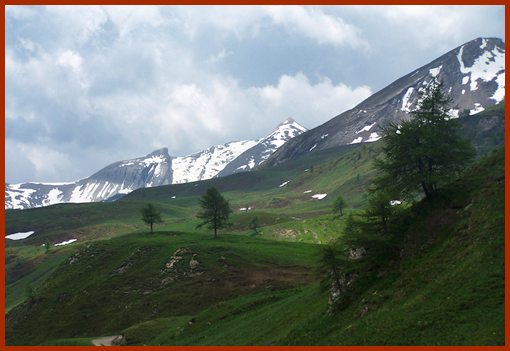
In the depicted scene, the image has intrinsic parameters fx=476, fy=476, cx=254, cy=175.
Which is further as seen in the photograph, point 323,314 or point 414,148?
point 414,148

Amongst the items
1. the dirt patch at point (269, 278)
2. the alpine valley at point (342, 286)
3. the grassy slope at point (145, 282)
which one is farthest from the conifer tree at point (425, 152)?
the grassy slope at point (145, 282)

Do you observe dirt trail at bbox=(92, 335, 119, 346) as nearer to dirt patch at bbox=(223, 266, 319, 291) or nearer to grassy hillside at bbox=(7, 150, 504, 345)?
grassy hillside at bbox=(7, 150, 504, 345)

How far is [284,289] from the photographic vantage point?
2931 inches

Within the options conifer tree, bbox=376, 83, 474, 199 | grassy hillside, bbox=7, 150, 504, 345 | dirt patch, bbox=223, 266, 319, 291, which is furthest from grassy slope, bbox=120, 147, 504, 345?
dirt patch, bbox=223, 266, 319, 291

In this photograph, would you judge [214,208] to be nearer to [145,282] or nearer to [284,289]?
[145,282]

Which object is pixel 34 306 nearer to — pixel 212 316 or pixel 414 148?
pixel 212 316

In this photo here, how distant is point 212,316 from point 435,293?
1371 inches

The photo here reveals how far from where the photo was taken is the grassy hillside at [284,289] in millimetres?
32656

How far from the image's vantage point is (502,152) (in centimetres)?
4947

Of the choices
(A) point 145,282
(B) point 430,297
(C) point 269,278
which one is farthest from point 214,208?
(B) point 430,297

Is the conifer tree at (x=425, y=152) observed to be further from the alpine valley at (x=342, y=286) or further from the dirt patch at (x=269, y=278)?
the dirt patch at (x=269, y=278)

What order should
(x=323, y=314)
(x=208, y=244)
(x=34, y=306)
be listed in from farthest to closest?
(x=208, y=244) → (x=34, y=306) → (x=323, y=314)

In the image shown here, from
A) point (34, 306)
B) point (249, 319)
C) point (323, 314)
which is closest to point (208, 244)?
point (34, 306)

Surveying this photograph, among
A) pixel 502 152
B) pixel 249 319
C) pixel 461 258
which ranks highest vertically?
pixel 502 152
